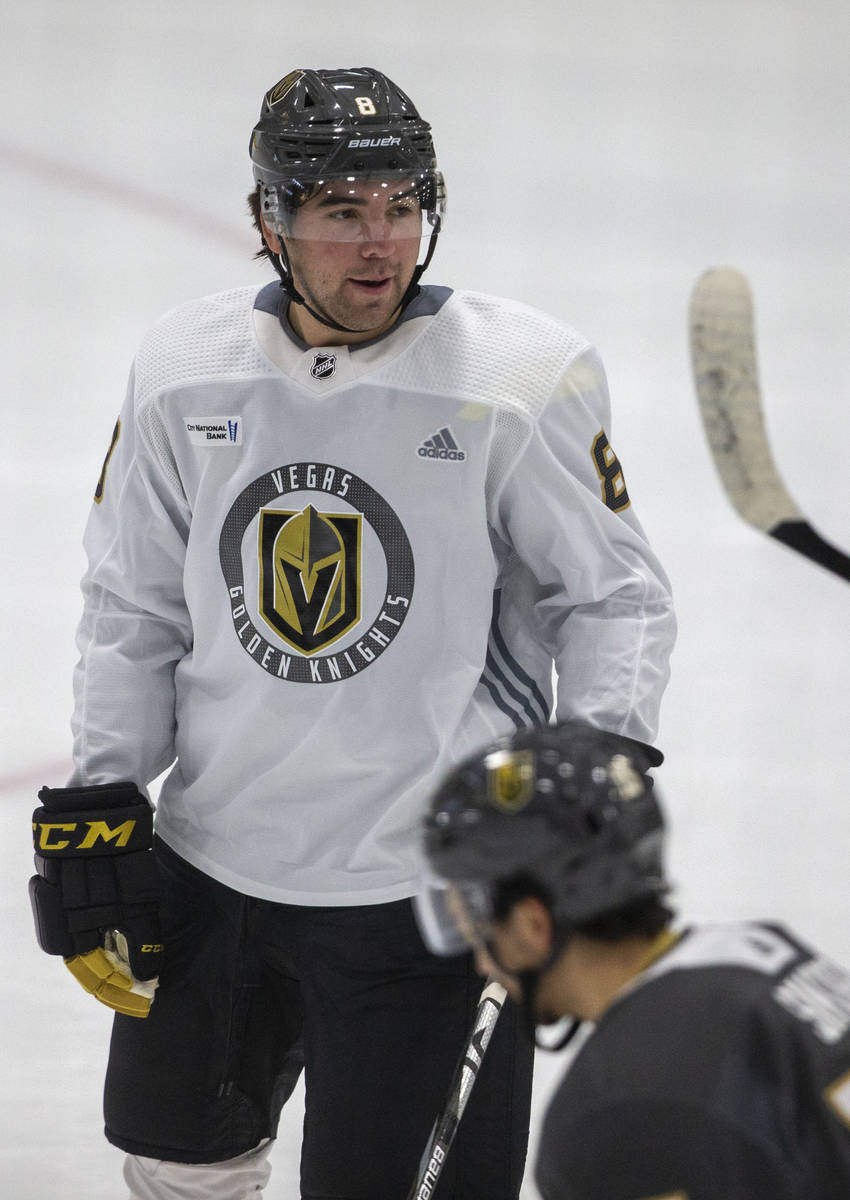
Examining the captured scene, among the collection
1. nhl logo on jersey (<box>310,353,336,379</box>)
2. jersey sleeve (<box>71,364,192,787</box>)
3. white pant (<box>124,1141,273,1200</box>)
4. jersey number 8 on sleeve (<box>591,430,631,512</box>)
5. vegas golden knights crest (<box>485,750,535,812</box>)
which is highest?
nhl logo on jersey (<box>310,353,336,379</box>)

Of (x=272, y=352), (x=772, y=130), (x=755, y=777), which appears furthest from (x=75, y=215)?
(x=272, y=352)

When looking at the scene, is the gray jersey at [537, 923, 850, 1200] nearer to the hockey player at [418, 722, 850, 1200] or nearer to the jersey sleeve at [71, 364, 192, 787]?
the hockey player at [418, 722, 850, 1200]

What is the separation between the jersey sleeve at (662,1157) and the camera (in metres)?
1.00

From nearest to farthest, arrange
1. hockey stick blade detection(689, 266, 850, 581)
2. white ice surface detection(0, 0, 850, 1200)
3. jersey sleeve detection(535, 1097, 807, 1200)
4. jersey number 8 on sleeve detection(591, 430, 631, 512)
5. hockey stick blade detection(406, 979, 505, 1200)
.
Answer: jersey sleeve detection(535, 1097, 807, 1200)
hockey stick blade detection(689, 266, 850, 581)
hockey stick blade detection(406, 979, 505, 1200)
jersey number 8 on sleeve detection(591, 430, 631, 512)
white ice surface detection(0, 0, 850, 1200)

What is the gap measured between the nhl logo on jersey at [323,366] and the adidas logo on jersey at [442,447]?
0.39ft

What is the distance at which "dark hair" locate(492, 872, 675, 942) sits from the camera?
1129 mm

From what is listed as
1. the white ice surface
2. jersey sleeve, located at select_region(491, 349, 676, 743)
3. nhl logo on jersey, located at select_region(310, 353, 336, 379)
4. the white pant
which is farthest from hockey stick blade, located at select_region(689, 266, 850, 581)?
the white ice surface

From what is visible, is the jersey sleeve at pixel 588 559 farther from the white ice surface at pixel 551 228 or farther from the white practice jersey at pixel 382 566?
the white ice surface at pixel 551 228

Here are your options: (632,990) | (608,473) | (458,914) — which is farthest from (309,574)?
(632,990)

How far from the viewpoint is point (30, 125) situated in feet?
13.1

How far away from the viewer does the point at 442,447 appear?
5.56ft

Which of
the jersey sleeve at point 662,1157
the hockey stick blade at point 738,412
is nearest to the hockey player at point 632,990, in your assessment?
the jersey sleeve at point 662,1157

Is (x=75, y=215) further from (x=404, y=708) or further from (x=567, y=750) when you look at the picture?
(x=567, y=750)

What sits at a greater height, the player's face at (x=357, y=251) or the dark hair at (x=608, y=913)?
the player's face at (x=357, y=251)
